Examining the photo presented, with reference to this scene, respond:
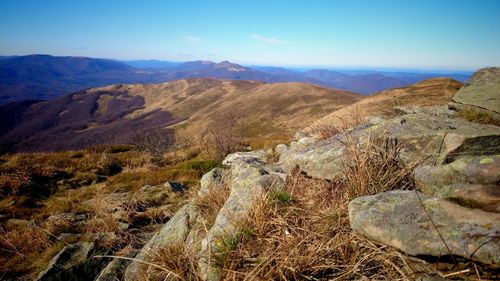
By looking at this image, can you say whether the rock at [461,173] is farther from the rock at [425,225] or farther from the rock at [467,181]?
the rock at [425,225]

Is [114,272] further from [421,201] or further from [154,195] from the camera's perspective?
[154,195]

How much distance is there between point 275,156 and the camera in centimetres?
941

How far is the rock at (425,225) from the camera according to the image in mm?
2529

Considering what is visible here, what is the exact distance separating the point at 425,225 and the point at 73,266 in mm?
6339

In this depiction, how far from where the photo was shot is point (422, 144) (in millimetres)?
4539

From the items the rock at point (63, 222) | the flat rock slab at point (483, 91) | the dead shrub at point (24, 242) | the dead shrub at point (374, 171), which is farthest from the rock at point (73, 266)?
the flat rock slab at point (483, 91)

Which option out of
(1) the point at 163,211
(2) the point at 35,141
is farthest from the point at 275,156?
(2) the point at 35,141

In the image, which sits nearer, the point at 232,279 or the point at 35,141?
the point at 232,279

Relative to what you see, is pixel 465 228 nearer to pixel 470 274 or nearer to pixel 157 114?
pixel 470 274

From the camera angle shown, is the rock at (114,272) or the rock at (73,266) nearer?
the rock at (114,272)

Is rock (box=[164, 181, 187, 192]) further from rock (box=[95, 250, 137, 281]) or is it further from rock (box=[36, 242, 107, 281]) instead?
rock (box=[95, 250, 137, 281])

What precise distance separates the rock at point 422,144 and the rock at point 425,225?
1.17m

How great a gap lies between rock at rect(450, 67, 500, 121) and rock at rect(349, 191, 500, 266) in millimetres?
4718

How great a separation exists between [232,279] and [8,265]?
20.9 feet
